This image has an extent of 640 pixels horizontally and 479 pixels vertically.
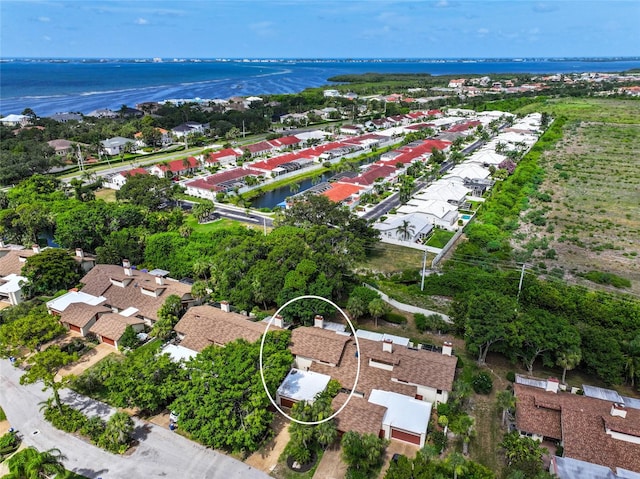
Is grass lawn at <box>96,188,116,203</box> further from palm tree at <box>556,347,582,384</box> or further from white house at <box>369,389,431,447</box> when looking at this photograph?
palm tree at <box>556,347,582,384</box>

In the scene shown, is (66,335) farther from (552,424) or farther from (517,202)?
(517,202)

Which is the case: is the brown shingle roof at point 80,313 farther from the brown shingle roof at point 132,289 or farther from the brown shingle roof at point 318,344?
the brown shingle roof at point 318,344

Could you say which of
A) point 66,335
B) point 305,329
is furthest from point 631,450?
point 66,335

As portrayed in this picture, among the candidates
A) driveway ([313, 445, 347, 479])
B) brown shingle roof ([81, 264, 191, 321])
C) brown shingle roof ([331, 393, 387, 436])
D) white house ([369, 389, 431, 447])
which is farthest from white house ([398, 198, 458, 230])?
driveway ([313, 445, 347, 479])

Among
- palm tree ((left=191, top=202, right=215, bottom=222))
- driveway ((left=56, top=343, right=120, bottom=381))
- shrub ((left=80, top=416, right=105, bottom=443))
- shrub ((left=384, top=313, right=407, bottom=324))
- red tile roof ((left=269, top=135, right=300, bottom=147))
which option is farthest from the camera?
red tile roof ((left=269, top=135, right=300, bottom=147))

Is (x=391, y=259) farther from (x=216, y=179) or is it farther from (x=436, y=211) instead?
(x=216, y=179)

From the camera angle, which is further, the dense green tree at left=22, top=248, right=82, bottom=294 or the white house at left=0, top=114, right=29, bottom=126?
the white house at left=0, top=114, right=29, bottom=126

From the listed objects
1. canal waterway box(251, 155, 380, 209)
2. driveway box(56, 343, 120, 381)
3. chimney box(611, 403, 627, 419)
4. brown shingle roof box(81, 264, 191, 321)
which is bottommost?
canal waterway box(251, 155, 380, 209)
